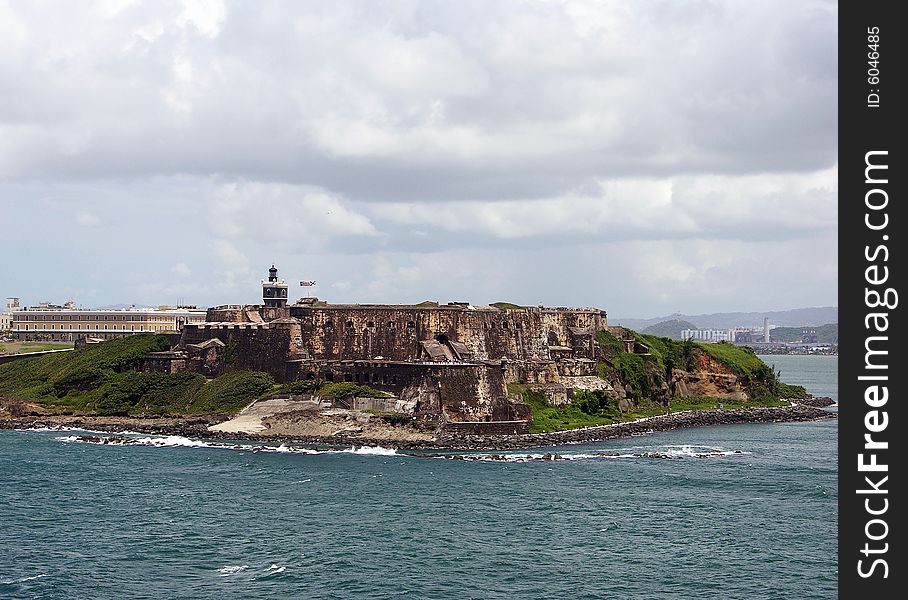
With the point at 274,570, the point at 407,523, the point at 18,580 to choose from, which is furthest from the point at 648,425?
the point at 18,580

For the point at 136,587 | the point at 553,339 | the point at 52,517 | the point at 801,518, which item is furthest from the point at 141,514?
the point at 553,339

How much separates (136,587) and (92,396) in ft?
181

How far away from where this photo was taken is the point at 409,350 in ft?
294

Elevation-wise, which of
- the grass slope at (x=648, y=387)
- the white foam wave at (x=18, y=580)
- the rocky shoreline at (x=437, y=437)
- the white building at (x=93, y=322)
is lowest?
the white foam wave at (x=18, y=580)

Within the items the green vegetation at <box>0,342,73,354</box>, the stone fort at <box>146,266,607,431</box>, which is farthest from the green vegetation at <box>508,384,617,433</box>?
the green vegetation at <box>0,342,73,354</box>

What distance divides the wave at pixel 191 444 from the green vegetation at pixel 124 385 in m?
7.28

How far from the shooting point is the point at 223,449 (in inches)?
2985

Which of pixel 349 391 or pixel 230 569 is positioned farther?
pixel 349 391

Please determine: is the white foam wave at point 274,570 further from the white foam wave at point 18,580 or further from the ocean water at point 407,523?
the white foam wave at point 18,580

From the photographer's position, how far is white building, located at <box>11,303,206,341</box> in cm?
13612

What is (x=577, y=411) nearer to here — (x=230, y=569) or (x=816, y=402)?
(x=816, y=402)

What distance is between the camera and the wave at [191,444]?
75188 millimetres

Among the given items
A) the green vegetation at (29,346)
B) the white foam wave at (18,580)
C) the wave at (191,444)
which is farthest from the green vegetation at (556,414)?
the green vegetation at (29,346)

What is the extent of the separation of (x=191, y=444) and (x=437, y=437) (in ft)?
55.3
